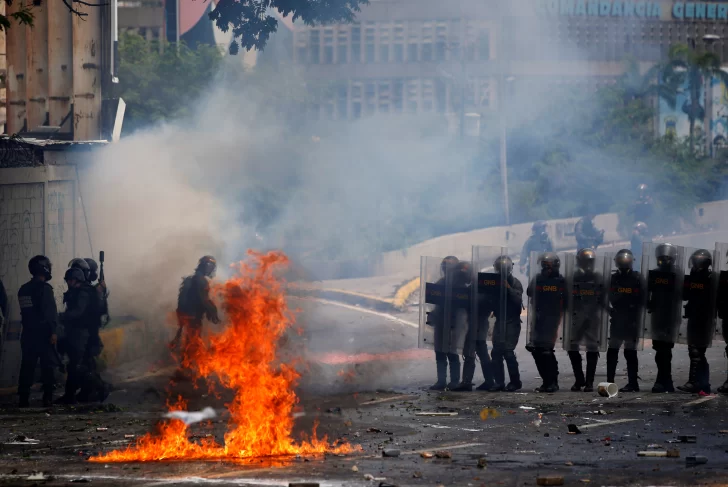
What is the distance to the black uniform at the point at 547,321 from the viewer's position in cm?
1395

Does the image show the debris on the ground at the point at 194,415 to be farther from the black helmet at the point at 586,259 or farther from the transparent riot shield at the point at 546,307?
the black helmet at the point at 586,259

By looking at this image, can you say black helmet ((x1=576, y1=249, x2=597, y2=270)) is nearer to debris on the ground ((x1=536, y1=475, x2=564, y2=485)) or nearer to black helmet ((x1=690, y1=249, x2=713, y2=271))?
black helmet ((x1=690, y1=249, x2=713, y2=271))

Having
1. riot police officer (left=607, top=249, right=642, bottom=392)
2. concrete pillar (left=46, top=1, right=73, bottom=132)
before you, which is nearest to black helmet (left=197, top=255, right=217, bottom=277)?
riot police officer (left=607, top=249, right=642, bottom=392)

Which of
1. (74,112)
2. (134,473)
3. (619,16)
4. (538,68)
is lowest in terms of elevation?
(134,473)

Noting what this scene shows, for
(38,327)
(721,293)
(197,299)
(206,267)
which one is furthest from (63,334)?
(721,293)

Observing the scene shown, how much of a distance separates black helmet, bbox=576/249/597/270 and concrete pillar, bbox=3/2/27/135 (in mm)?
10821

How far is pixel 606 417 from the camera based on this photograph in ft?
37.9

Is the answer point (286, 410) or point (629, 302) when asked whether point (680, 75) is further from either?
point (286, 410)

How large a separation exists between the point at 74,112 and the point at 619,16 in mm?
50131

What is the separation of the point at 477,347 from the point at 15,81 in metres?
10.4

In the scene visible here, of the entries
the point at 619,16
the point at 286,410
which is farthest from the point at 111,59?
the point at 619,16

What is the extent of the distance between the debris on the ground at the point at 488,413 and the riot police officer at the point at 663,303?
8.83 ft

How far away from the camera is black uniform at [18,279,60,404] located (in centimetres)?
1362

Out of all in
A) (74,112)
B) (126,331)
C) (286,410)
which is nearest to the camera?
(286,410)
